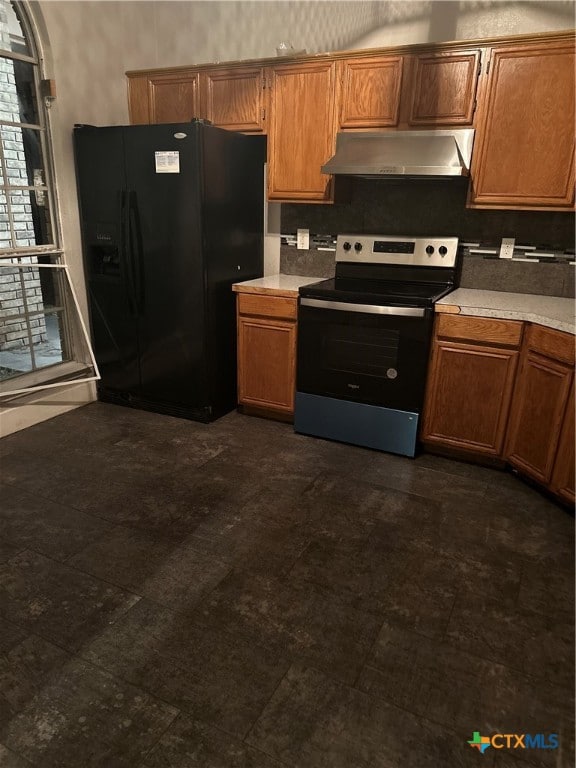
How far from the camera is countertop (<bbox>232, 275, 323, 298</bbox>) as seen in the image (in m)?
3.17

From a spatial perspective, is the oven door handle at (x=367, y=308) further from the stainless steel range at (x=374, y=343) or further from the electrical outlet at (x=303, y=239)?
the electrical outlet at (x=303, y=239)

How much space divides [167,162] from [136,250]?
1.85 ft

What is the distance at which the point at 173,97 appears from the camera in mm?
3535

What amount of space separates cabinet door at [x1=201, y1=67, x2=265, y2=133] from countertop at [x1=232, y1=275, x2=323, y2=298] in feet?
3.08

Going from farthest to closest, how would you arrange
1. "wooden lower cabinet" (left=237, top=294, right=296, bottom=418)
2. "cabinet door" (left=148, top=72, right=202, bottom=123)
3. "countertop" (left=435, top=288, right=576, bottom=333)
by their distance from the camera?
"cabinet door" (left=148, top=72, right=202, bottom=123) → "wooden lower cabinet" (left=237, top=294, right=296, bottom=418) → "countertop" (left=435, top=288, right=576, bottom=333)

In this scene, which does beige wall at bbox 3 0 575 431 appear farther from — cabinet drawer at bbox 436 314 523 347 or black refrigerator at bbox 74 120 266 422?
cabinet drawer at bbox 436 314 523 347

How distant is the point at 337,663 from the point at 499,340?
1.74m

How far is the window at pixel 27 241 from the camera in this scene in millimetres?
3055

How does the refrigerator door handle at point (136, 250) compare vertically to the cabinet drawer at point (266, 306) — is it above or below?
above

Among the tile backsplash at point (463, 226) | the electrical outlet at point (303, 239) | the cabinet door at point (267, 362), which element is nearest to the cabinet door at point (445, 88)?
the tile backsplash at point (463, 226)

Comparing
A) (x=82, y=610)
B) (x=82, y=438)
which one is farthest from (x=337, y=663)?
(x=82, y=438)

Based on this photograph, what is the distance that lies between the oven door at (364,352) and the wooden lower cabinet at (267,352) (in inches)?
Result: 4.9

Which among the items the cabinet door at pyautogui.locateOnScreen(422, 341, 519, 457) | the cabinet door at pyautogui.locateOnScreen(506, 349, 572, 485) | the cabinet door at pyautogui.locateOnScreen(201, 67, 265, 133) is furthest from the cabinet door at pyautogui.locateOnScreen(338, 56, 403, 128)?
the cabinet door at pyautogui.locateOnScreen(506, 349, 572, 485)

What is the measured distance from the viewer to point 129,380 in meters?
3.59
